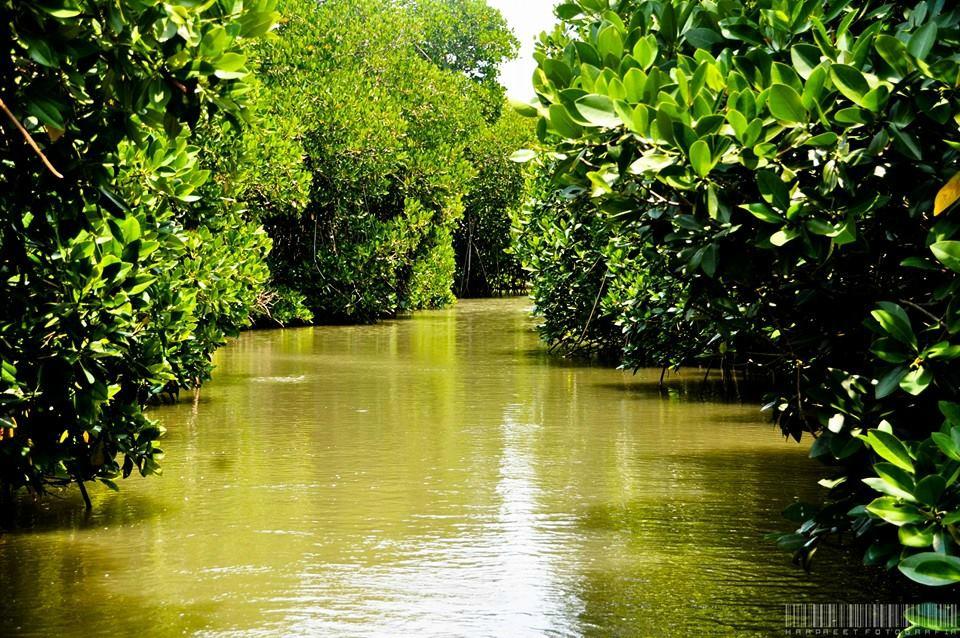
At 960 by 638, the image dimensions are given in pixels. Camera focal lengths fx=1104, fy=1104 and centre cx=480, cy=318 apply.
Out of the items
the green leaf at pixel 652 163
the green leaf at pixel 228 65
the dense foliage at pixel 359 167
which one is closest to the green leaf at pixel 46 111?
the green leaf at pixel 228 65

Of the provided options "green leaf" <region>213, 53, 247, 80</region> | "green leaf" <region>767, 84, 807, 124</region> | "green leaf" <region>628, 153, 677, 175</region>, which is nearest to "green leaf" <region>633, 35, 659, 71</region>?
"green leaf" <region>628, 153, 677, 175</region>

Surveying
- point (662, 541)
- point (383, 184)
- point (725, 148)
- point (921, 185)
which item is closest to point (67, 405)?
point (662, 541)

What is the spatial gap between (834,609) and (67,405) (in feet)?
14.0

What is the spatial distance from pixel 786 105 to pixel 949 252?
879 millimetres

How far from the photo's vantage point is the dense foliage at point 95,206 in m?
3.83

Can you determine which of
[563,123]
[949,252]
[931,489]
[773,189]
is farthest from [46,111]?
[931,489]

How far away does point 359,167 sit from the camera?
23547 mm

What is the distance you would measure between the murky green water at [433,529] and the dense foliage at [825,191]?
4.10 feet

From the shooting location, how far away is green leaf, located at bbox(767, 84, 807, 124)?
13.0 ft

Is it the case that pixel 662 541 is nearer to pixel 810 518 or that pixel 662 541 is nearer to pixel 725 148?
pixel 810 518

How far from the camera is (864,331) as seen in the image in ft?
14.6

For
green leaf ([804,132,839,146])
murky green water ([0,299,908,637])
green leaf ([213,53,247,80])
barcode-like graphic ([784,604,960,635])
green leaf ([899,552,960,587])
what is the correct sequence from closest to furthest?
green leaf ([899,552,960,587]), green leaf ([804,132,839,146]), green leaf ([213,53,247,80]), barcode-like graphic ([784,604,960,635]), murky green water ([0,299,908,637])

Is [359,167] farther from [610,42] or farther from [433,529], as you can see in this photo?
[610,42]

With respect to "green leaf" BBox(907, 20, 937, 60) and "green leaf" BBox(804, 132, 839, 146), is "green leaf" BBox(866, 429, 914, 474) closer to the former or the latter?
"green leaf" BBox(804, 132, 839, 146)
